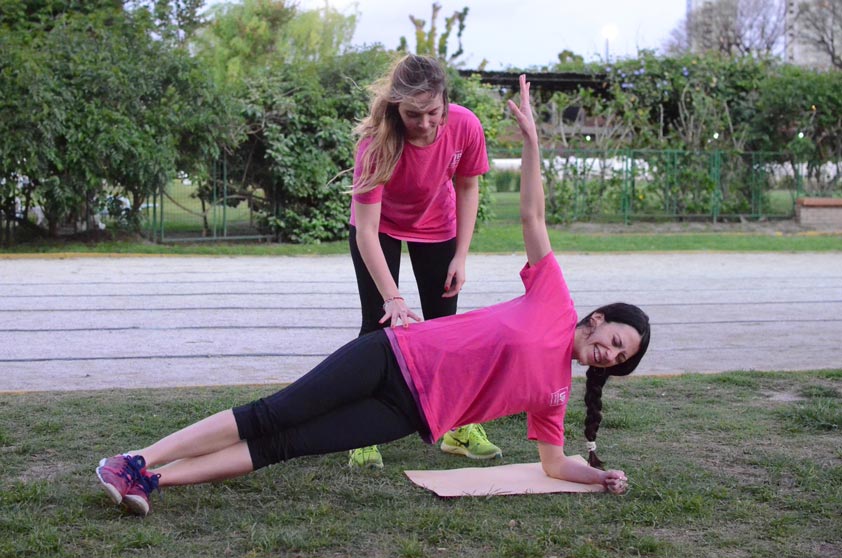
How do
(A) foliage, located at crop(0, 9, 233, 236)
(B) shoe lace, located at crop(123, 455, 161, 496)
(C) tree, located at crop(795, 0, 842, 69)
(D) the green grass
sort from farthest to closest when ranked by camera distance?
(C) tree, located at crop(795, 0, 842, 69)
(A) foliage, located at crop(0, 9, 233, 236)
(B) shoe lace, located at crop(123, 455, 161, 496)
(D) the green grass

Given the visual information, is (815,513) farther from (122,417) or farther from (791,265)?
(791,265)

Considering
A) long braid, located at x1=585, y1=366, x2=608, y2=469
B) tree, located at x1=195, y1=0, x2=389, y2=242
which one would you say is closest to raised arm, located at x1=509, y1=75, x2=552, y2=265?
long braid, located at x1=585, y1=366, x2=608, y2=469

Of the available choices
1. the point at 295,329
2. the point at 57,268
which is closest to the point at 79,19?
the point at 57,268

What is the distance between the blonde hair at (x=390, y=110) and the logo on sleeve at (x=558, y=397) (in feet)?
3.54

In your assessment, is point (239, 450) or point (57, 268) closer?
point (239, 450)

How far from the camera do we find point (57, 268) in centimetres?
1188

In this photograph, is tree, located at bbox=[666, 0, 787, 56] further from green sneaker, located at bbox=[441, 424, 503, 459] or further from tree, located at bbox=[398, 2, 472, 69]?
green sneaker, located at bbox=[441, 424, 503, 459]

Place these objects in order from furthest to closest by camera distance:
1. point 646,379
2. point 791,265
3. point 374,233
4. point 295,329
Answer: point 791,265, point 295,329, point 646,379, point 374,233

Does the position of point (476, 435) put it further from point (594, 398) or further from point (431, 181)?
point (431, 181)

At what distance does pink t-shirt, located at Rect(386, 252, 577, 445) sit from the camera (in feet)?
11.5

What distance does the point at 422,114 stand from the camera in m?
3.67

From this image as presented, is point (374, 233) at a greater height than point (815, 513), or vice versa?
point (374, 233)

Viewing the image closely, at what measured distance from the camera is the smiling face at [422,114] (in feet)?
11.9

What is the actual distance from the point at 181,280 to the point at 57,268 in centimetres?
211
